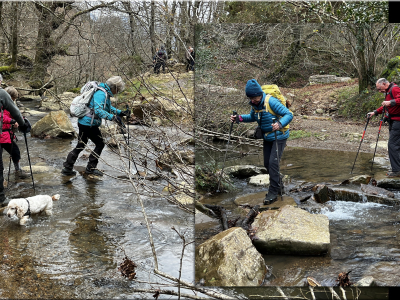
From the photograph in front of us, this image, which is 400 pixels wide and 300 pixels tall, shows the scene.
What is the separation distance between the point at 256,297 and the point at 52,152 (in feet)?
29.7

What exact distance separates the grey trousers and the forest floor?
0.14 feet

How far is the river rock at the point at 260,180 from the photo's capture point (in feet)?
9.90

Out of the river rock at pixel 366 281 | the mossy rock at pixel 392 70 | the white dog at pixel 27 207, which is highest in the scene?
the mossy rock at pixel 392 70

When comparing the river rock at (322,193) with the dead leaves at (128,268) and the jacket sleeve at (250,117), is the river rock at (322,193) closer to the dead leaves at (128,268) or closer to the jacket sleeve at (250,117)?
the jacket sleeve at (250,117)

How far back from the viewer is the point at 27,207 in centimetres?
529

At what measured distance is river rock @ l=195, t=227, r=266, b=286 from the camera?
2.62 metres

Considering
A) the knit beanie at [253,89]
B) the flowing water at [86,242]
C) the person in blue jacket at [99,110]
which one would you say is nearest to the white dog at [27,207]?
the flowing water at [86,242]

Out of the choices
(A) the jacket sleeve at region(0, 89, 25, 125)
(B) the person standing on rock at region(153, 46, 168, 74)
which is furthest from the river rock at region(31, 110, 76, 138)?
(B) the person standing on rock at region(153, 46, 168, 74)

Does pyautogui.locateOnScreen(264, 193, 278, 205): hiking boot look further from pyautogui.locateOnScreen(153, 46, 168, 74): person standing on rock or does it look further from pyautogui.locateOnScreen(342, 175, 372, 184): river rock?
pyautogui.locateOnScreen(153, 46, 168, 74): person standing on rock

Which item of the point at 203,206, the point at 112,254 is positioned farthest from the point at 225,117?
the point at 112,254

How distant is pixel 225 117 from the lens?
11.9ft

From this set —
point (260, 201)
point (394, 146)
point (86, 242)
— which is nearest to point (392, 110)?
point (394, 146)

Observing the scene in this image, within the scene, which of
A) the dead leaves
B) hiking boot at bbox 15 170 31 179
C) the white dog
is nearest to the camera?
the dead leaves

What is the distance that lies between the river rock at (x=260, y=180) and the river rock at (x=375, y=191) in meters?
0.72
